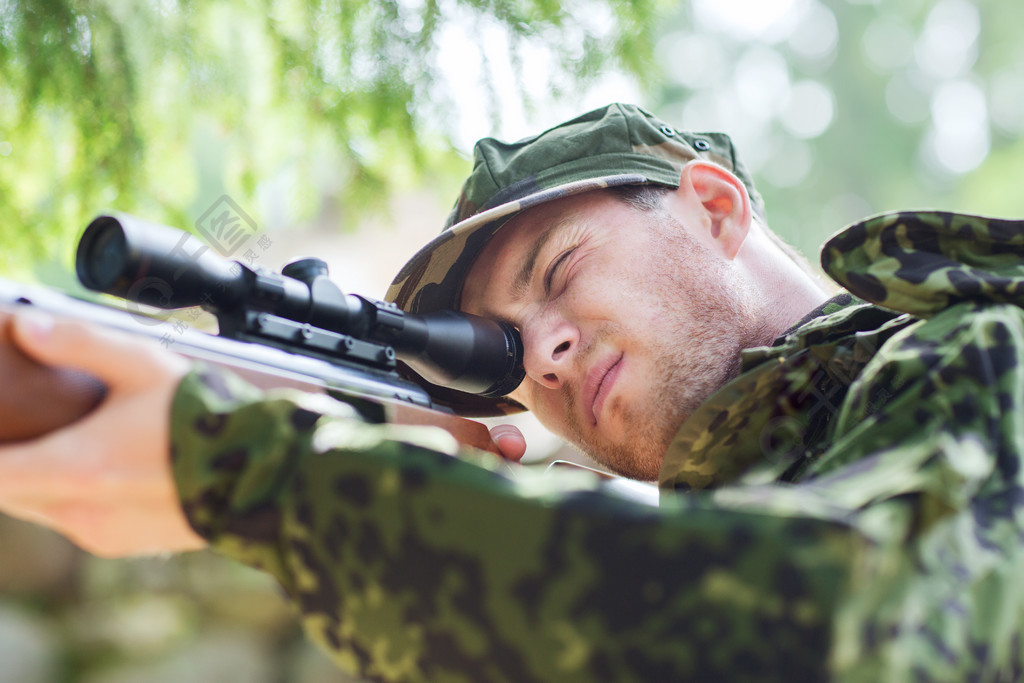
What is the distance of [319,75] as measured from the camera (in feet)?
7.30

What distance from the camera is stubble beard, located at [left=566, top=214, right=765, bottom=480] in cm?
176

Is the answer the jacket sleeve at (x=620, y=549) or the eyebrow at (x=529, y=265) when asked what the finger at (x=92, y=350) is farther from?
the eyebrow at (x=529, y=265)

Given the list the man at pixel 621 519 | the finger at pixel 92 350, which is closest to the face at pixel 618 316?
the man at pixel 621 519

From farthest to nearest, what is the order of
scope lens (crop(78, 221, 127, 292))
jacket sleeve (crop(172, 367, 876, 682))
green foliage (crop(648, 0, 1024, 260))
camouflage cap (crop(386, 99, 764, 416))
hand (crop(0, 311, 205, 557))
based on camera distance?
green foliage (crop(648, 0, 1024, 260)), camouflage cap (crop(386, 99, 764, 416)), scope lens (crop(78, 221, 127, 292)), hand (crop(0, 311, 205, 557)), jacket sleeve (crop(172, 367, 876, 682))

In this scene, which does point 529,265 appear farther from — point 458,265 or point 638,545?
point 638,545

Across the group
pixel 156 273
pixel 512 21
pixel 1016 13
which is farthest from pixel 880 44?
pixel 156 273

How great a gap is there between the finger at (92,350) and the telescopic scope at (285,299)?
0.26m

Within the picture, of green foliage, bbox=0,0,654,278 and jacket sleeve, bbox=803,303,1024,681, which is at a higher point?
green foliage, bbox=0,0,654,278

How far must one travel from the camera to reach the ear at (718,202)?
1.98m

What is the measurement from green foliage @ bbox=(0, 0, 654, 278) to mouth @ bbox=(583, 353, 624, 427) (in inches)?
36.9

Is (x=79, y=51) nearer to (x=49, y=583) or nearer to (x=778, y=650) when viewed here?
(x=778, y=650)

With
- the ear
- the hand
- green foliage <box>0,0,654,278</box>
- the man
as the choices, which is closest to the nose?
the ear

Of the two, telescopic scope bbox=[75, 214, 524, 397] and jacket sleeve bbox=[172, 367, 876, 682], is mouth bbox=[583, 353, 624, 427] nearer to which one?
telescopic scope bbox=[75, 214, 524, 397]

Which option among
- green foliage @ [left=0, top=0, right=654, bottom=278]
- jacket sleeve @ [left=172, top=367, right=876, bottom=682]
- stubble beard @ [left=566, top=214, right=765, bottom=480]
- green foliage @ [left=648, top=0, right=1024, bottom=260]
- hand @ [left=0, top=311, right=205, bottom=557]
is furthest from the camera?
green foliage @ [left=648, top=0, right=1024, bottom=260]
